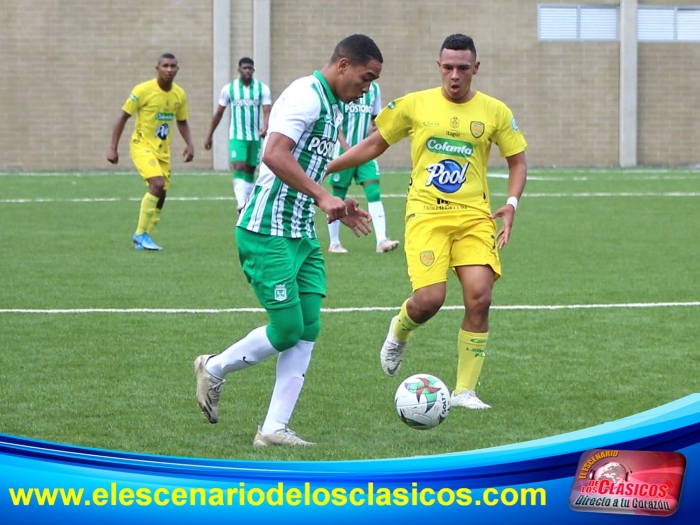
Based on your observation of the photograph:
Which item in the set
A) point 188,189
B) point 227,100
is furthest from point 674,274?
point 188,189

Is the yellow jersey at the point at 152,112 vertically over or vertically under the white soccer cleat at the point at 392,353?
over

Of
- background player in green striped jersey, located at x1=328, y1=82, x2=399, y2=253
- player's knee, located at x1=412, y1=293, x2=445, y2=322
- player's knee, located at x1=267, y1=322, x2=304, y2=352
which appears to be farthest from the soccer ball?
background player in green striped jersey, located at x1=328, y1=82, x2=399, y2=253

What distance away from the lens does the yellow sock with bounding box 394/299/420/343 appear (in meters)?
7.15

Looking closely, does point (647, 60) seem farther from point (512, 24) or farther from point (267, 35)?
point (267, 35)

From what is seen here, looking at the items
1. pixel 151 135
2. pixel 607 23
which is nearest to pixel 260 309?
pixel 151 135

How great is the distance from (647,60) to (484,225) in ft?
96.2

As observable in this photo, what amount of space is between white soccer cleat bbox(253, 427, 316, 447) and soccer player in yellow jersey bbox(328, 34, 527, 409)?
1.31 meters

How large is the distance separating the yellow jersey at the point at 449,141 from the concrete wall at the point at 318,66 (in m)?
26.2

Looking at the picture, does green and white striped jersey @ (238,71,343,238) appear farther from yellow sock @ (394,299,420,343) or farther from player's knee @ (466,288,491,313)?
yellow sock @ (394,299,420,343)

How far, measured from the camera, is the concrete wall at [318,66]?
32281mm

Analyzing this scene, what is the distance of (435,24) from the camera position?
33750mm

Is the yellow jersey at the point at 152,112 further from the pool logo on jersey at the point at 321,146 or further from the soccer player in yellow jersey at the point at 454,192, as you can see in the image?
the pool logo on jersey at the point at 321,146

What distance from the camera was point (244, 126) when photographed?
19.1 m

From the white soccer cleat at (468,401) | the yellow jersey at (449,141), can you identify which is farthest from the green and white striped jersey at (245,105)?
the white soccer cleat at (468,401)
